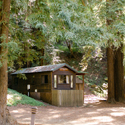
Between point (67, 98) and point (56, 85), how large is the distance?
167cm

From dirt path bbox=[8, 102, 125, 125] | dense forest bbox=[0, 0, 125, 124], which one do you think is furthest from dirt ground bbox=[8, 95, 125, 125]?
dense forest bbox=[0, 0, 125, 124]

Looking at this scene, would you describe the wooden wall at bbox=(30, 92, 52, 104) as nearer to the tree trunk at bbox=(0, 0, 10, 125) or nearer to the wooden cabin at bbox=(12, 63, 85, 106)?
the wooden cabin at bbox=(12, 63, 85, 106)

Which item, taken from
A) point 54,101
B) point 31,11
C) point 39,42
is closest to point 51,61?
point 54,101

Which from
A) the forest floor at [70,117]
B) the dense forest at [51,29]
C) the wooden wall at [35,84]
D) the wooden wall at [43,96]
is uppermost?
the dense forest at [51,29]

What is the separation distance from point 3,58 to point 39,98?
35.3 feet

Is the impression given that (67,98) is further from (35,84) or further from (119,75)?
(119,75)

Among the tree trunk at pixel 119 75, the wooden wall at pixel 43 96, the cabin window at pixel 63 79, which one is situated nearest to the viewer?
the wooden wall at pixel 43 96

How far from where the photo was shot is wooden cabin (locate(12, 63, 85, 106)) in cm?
1580

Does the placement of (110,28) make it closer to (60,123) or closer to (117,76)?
(117,76)

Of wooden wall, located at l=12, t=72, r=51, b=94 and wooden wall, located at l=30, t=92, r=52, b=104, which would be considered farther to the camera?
wooden wall, located at l=12, t=72, r=51, b=94

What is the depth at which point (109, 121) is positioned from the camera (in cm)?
939

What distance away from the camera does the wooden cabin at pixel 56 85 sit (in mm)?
15797

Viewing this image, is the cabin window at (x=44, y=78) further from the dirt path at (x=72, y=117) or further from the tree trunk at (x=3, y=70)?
the tree trunk at (x=3, y=70)

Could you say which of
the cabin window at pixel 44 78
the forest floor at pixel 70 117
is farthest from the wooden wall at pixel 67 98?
the forest floor at pixel 70 117
